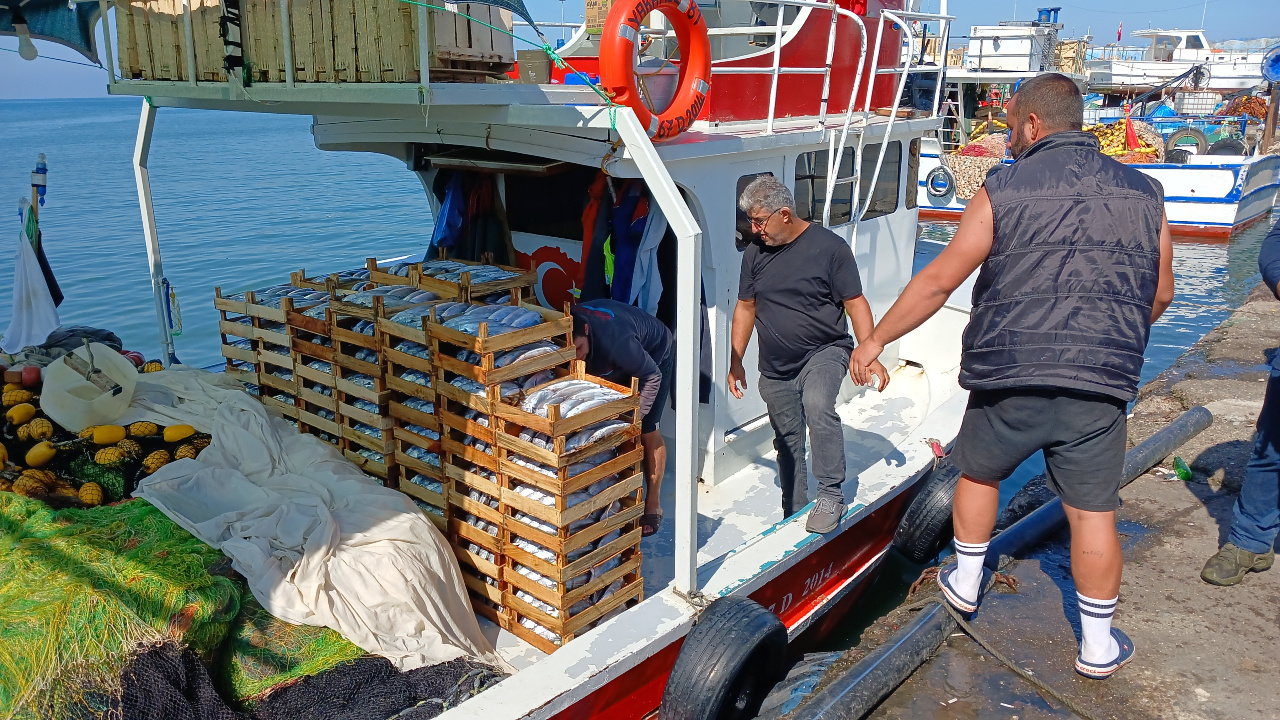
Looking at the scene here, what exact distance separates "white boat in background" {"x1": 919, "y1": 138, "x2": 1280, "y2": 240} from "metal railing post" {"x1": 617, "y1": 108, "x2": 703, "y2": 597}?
17858 millimetres

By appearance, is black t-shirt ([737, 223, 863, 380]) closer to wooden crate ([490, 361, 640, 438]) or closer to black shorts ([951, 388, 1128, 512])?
wooden crate ([490, 361, 640, 438])

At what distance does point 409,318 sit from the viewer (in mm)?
4398

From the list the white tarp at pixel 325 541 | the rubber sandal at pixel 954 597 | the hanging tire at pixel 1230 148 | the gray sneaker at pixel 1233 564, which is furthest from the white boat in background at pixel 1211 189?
the white tarp at pixel 325 541

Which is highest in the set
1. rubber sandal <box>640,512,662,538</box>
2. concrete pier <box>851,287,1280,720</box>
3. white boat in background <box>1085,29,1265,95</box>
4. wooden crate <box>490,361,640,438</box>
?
white boat in background <box>1085,29,1265,95</box>

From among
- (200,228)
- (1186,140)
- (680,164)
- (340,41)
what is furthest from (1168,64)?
(340,41)

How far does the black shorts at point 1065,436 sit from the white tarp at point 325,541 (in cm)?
236

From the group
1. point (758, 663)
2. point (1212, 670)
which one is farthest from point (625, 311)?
point (1212, 670)

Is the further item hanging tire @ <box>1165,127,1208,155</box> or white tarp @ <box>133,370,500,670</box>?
hanging tire @ <box>1165,127,1208,155</box>

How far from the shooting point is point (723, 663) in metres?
3.68

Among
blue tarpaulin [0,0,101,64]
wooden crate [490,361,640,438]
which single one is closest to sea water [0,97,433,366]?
blue tarpaulin [0,0,101,64]

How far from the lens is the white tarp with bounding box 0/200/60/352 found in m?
5.25

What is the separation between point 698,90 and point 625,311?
1260mm

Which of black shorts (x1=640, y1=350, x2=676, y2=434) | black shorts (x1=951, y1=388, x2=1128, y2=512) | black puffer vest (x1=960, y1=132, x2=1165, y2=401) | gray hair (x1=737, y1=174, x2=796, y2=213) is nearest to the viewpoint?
black puffer vest (x1=960, y1=132, x2=1165, y2=401)

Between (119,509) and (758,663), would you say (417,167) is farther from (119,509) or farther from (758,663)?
(758,663)
